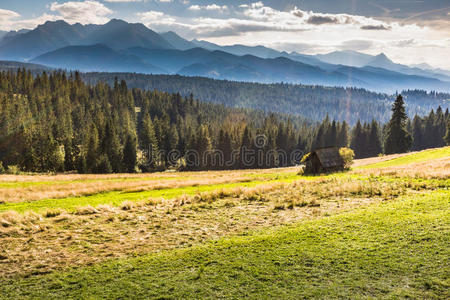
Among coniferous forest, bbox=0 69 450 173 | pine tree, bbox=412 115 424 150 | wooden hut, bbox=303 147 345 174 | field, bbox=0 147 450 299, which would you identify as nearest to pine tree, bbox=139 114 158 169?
coniferous forest, bbox=0 69 450 173

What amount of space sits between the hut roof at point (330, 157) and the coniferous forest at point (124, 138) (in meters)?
43.9

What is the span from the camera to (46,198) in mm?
23125

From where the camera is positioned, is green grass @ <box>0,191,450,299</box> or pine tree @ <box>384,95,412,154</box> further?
pine tree @ <box>384,95,412,154</box>

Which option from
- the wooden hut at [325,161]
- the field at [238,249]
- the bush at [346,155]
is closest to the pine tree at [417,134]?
the bush at [346,155]

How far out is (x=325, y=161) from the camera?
43000 millimetres

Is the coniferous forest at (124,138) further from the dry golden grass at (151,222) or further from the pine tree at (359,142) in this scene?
the dry golden grass at (151,222)

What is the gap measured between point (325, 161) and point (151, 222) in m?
33.8

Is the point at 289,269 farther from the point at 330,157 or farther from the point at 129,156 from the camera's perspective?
the point at 129,156

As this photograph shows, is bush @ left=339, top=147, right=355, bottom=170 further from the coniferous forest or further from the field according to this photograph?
the coniferous forest

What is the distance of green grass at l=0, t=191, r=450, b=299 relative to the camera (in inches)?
322

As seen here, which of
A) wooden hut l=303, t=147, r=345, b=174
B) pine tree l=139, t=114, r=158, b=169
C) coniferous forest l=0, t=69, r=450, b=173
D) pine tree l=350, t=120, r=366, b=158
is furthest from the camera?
pine tree l=350, t=120, r=366, b=158

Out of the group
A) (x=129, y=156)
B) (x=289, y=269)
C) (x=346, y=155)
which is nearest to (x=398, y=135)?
(x=346, y=155)

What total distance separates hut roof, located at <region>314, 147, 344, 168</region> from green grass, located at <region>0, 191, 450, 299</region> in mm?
30883

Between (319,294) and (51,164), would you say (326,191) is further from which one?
(51,164)
